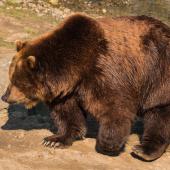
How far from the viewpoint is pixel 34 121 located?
7312 millimetres

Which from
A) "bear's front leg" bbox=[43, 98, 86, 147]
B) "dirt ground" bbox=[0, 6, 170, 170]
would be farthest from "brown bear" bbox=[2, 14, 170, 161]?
"dirt ground" bbox=[0, 6, 170, 170]

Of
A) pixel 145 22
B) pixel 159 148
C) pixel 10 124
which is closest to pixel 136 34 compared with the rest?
pixel 145 22

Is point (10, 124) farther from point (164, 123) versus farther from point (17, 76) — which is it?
point (164, 123)

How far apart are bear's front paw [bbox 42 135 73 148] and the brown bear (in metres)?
0.01

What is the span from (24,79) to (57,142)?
858 mm

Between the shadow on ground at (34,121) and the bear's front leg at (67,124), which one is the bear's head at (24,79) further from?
the shadow on ground at (34,121)

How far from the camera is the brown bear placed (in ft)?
20.4

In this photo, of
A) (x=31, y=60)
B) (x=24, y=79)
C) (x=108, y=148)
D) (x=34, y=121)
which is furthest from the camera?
(x=34, y=121)

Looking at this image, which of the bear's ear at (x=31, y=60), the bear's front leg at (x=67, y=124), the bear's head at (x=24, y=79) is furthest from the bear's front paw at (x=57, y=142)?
the bear's ear at (x=31, y=60)

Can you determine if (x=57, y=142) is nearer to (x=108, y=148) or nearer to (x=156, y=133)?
(x=108, y=148)

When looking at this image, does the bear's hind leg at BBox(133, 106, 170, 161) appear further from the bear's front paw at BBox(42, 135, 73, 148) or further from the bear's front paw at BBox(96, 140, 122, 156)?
the bear's front paw at BBox(42, 135, 73, 148)

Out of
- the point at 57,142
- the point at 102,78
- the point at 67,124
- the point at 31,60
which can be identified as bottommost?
the point at 57,142

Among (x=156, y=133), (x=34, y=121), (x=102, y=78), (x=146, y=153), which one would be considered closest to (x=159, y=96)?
(x=156, y=133)

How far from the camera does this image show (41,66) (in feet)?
20.4
